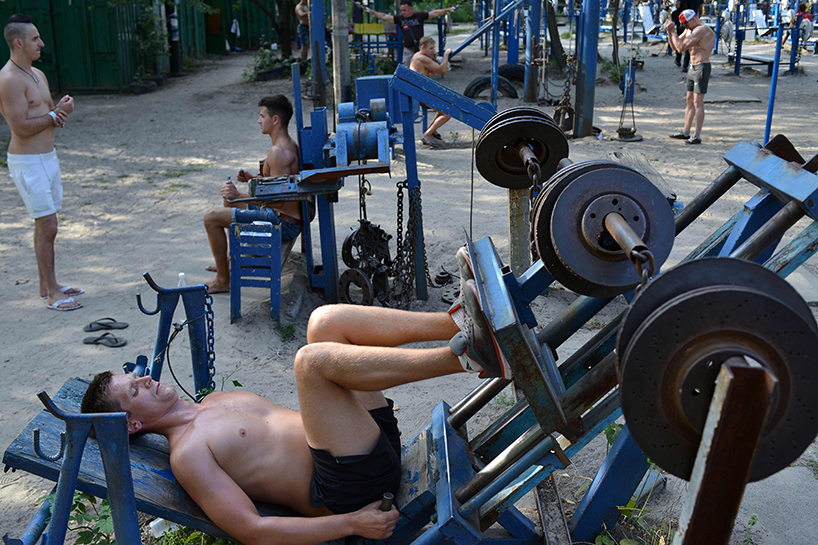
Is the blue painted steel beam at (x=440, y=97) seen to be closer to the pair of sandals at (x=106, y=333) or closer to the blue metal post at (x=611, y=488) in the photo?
the pair of sandals at (x=106, y=333)

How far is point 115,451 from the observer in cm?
205

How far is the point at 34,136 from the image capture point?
5008 millimetres

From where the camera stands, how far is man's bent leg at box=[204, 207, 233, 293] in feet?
17.8

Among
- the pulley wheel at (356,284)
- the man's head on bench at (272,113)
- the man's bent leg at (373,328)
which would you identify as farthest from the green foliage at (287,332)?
the man's bent leg at (373,328)

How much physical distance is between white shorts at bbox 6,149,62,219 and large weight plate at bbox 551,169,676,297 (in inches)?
167

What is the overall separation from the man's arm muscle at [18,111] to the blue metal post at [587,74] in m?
7.79

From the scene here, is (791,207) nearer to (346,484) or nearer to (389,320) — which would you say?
(389,320)

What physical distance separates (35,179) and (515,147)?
3743 mm

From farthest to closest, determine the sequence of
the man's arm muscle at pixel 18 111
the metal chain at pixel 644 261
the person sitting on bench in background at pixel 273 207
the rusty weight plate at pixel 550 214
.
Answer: the person sitting on bench in background at pixel 273 207
the man's arm muscle at pixel 18 111
the rusty weight plate at pixel 550 214
the metal chain at pixel 644 261

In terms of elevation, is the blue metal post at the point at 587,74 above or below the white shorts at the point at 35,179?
above

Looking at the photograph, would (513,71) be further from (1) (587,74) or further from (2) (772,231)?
(2) (772,231)

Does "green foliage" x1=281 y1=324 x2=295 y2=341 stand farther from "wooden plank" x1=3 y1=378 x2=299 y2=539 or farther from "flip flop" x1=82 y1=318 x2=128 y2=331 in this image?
"wooden plank" x1=3 y1=378 x2=299 y2=539

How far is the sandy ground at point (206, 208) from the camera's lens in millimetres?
4109

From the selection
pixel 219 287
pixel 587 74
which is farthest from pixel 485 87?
pixel 219 287
